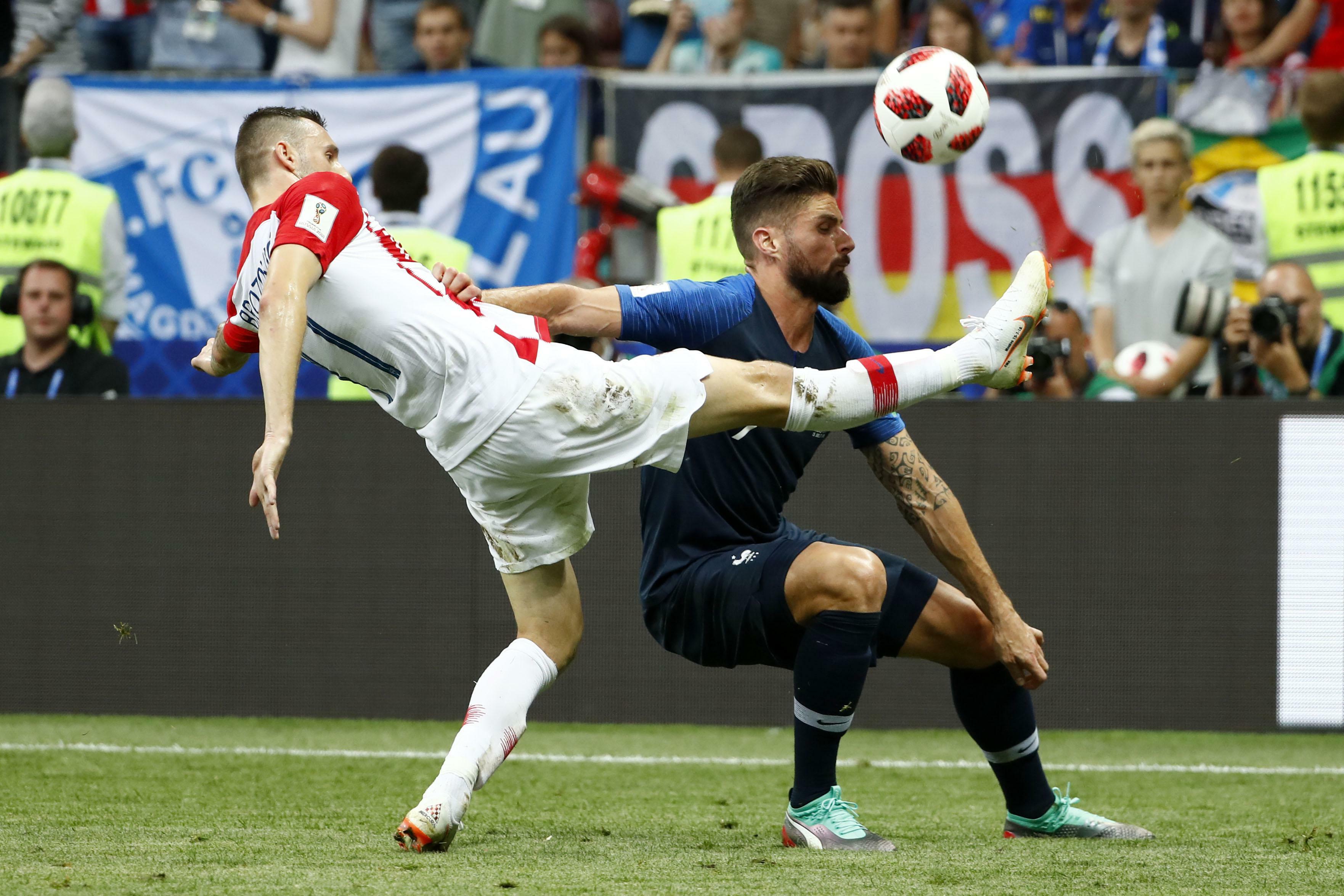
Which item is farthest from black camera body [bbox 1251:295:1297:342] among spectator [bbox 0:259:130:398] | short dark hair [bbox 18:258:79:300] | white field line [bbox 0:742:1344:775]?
short dark hair [bbox 18:258:79:300]

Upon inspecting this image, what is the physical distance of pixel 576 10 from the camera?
10.3m

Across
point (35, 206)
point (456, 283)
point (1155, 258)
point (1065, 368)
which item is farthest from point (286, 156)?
point (1155, 258)

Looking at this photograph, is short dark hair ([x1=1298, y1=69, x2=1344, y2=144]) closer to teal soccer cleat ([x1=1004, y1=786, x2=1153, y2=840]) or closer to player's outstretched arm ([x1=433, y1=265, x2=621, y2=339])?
teal soccer cleat ([x1=1004, y1=786, x2=1153, y2=840])

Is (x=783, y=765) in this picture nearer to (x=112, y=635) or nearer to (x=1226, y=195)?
(x=112, y=635)

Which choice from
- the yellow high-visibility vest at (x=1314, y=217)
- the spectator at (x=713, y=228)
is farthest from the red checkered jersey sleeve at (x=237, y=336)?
the yellow high-visibility vest at (x=1314, y=217)

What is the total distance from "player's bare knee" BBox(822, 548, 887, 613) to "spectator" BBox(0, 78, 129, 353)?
17.6 feet

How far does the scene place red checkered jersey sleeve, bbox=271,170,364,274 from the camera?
3760 millimetres

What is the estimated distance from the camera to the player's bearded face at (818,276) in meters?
4.45

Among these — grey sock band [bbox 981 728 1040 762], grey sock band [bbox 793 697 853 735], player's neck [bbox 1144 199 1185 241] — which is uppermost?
player's neck [bbox 1144 199 1185 241]

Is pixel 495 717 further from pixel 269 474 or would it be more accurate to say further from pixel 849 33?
pixel 849 33

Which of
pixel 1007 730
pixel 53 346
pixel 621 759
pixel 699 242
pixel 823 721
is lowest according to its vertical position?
pixel 621 759

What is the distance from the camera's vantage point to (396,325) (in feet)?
12.6

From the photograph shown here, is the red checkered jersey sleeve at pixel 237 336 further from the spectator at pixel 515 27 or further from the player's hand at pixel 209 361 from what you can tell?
the spectator at pixel 515 27

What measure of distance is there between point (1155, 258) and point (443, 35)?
14.2 feet
